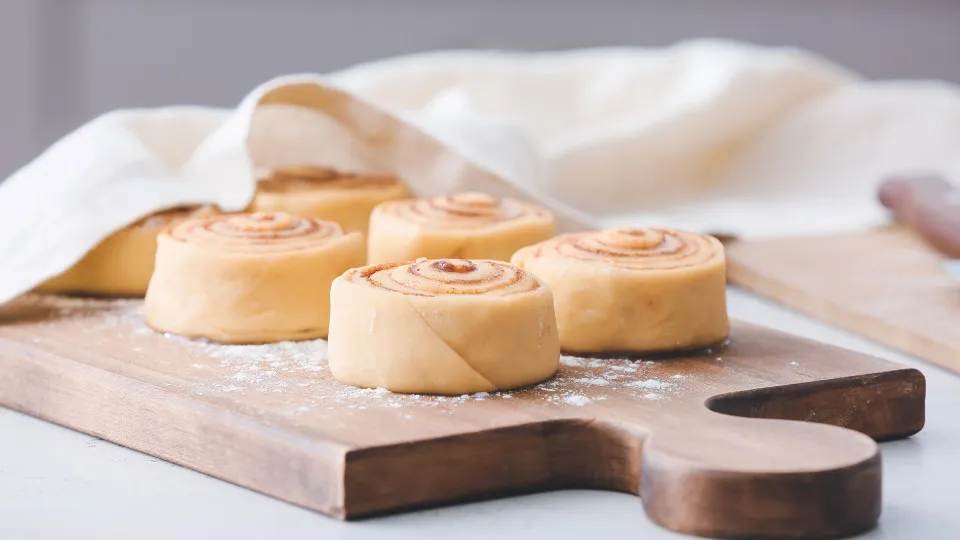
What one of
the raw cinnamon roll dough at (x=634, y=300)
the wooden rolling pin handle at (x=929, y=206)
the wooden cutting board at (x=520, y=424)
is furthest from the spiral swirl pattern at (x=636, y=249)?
the wooden rolling pin handle at (x=929, y=206)

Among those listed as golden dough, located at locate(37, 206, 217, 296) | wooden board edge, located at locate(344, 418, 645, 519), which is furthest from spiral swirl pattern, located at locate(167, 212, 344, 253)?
wooden board edge, located at locate(344, 418, 645, 519)

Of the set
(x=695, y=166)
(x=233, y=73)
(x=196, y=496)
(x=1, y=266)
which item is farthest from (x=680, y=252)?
(x=233, y=73)

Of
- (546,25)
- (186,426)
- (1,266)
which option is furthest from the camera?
(546,25)

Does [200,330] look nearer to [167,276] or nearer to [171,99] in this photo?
[167,276]

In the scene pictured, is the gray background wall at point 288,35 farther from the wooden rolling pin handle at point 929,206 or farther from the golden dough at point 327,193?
the golden dough at point 327,193

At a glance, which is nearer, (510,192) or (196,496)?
(196,496)

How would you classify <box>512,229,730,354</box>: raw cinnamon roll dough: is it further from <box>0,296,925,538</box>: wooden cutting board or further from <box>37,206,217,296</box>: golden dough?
<box>37,206,217,296</box>: golden dough
